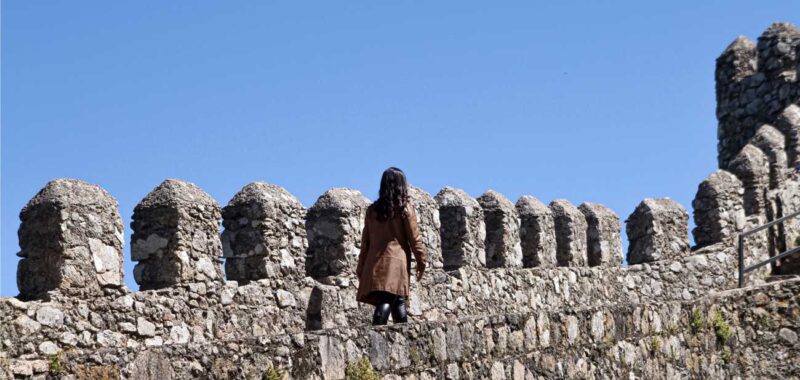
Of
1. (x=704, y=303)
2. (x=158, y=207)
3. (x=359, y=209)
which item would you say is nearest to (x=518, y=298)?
(x=704, y=303)

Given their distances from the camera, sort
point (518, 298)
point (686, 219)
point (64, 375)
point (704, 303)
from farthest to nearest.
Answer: point (686, 219), point (518, 298), point (704, 303), point (64, 375)

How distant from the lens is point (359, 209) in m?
12.8

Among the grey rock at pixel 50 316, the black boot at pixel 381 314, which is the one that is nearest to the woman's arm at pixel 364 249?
the black boot at pixel 381 314

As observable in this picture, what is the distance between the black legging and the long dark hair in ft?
1.68

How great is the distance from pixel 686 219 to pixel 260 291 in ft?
25.5

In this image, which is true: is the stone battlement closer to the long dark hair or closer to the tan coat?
A: the tan coat

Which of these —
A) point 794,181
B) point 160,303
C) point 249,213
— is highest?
point 794,181

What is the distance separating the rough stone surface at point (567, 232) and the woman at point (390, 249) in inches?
220

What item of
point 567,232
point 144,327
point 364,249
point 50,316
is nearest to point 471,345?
point 364,249

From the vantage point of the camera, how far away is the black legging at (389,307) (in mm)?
10773

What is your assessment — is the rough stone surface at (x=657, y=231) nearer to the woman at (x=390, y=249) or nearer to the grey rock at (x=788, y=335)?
the grey rock at (x=788, y=335)

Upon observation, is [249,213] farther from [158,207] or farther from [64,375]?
[64,375]

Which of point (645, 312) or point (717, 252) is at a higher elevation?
point (717, 252)

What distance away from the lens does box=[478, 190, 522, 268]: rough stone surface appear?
49.8 feet
